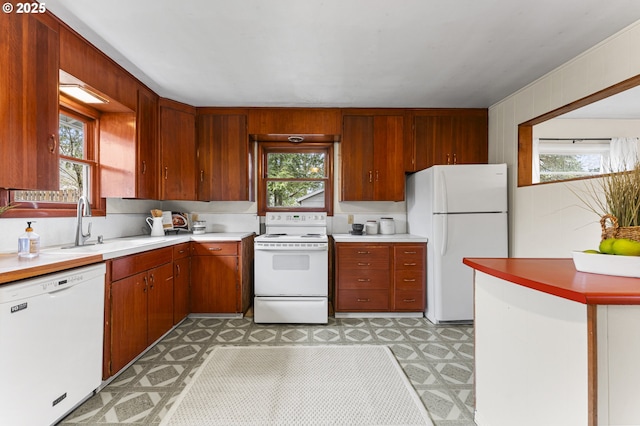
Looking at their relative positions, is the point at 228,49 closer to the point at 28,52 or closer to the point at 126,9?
the point at 126,9

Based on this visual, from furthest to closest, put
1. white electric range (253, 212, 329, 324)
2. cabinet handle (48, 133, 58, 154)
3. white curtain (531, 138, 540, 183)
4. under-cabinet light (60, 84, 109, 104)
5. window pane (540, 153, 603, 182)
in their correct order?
window pane (540, 153, 603, 182), white curtain (531, 138, 540, 183), white electric range (253, 212, 329, 324), under-cabinet light (60, 84, 109, 104), cabinet handle (48, 133, 58, 154)

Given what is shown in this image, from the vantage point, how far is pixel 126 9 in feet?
5.73

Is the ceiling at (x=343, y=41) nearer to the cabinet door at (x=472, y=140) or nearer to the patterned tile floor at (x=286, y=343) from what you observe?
the cabinet door at (x=472, y=140)

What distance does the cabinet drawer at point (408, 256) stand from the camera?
123 inches

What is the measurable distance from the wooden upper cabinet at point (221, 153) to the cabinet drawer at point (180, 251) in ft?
2.28

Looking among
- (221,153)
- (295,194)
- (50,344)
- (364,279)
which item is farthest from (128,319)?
(295,194)

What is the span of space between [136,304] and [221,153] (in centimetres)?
187

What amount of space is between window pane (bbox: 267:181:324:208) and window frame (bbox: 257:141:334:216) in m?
0.05

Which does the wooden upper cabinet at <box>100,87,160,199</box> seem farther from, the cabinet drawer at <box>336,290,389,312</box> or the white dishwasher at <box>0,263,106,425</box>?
the cabinet drawer at <box>336,290,389,312</box>

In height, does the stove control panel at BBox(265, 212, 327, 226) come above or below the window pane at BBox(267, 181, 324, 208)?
below

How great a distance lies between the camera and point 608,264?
44.0 inches

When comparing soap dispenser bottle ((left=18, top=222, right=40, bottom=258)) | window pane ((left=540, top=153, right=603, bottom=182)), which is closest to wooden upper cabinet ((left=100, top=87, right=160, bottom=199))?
soap dispenser bottle ((left=18, top=222, right=40, bottom=258))

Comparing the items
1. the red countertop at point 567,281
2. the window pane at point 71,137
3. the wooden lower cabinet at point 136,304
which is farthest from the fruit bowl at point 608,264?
the window pane at point 71,137

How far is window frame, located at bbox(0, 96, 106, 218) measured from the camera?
1.94 metres
